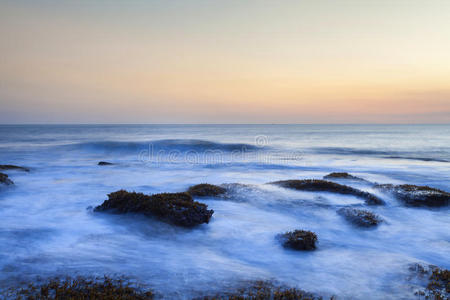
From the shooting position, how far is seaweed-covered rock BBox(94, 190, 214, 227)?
807 centimetres

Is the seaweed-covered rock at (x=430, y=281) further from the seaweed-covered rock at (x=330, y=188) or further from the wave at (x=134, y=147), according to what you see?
the wave at (x=134, y=147)

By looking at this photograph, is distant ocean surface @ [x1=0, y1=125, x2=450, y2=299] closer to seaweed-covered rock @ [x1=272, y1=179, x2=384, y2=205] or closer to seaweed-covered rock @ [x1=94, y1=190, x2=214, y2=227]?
seaweed-covered rock @ [x1=94, y1=190, x2=214, y2=227]

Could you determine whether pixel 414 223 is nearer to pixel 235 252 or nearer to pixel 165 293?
pixel 235 252

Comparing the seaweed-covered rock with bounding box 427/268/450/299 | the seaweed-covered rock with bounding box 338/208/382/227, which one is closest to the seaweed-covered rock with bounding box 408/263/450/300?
the seaweed-covered rock with bounding box 427/268/450/299

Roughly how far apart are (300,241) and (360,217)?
3.41 m

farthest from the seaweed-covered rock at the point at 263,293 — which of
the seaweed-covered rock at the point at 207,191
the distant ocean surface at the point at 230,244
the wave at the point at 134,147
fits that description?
the wave at the point at 134,147

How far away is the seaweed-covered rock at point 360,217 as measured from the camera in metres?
8.69

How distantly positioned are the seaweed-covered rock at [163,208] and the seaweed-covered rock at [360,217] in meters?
4.56

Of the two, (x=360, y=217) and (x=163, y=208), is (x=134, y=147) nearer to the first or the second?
(x=163, y=208)

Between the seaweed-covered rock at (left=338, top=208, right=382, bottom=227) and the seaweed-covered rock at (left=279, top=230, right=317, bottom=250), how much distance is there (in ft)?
8.45

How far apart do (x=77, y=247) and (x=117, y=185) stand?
886 centimetres

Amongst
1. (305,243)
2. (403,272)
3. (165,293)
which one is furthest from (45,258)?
(403,272)

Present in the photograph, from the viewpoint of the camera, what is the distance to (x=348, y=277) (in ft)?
17.9

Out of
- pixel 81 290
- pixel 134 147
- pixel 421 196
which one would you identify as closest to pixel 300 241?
pixel 81 290
